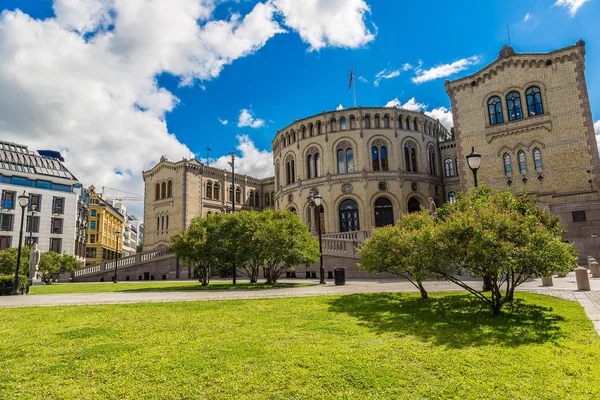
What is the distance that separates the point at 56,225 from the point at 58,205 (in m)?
3.11

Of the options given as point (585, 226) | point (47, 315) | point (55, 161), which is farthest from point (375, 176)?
point (55, 161)

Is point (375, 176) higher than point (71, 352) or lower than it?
higher

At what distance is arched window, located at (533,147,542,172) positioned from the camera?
2902 centimetres

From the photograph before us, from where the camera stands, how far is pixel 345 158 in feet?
139

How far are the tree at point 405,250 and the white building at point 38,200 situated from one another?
2087 inches

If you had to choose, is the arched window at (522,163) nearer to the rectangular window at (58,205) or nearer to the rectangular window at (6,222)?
the rectangular window at (58,205)

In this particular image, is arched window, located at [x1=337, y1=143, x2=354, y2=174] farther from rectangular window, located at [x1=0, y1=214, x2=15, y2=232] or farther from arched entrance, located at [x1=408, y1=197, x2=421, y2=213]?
rectangular window, located at [x1=0, y1=214, x2=15, y2=232]

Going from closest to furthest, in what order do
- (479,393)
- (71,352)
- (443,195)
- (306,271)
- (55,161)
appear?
(479,393) < (71,352) < (306,271) < (443,195) < (55,161)

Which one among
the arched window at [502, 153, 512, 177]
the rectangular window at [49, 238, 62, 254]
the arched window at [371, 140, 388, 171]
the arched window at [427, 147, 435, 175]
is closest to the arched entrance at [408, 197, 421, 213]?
the arched window at [427, 147, 435, 175]

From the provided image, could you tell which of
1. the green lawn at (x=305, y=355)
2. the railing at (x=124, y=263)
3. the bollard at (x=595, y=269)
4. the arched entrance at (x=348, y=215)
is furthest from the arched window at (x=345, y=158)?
the green lawn at (x=305, y=355)

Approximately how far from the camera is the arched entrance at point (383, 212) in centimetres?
4034

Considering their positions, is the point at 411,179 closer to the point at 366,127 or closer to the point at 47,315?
the point at 366,127

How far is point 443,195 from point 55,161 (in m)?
59.0

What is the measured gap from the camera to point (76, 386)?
468 centimetres
